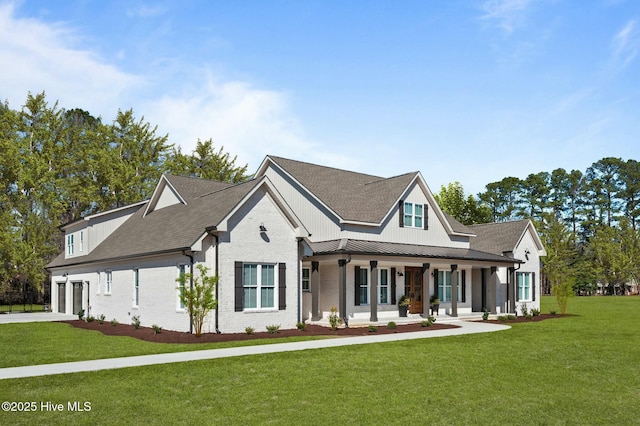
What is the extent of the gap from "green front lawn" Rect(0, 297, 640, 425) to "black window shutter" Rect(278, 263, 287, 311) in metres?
6.25

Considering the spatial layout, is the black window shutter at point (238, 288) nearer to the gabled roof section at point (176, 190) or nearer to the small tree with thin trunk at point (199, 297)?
the small tree with thin trunk at point (199, 297)

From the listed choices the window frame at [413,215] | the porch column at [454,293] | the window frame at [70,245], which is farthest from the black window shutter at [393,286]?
the window frame at [70,245]

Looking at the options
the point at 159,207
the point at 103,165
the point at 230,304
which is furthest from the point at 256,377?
the point at 103,165

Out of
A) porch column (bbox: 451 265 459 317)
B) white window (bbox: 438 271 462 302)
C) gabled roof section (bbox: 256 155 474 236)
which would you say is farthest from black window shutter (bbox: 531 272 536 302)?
porch column (bbox: 451 265 459 317)

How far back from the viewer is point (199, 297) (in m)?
20.1

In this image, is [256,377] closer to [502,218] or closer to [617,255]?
[617,255]

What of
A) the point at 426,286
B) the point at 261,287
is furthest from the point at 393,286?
the point at 261,287

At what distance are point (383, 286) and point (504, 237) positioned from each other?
12.2 m

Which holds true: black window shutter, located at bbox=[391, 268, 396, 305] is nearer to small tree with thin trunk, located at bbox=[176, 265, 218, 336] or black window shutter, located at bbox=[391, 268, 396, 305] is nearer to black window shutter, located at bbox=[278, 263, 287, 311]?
black window shutter, located at bbox=[278, 263, 287, 311]

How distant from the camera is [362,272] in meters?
27.2

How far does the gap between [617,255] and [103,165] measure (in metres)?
57.7

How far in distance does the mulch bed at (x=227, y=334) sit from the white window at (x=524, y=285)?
1301cm

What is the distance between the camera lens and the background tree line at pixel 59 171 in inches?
1666

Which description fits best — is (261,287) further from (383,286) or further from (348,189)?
(348,189)
